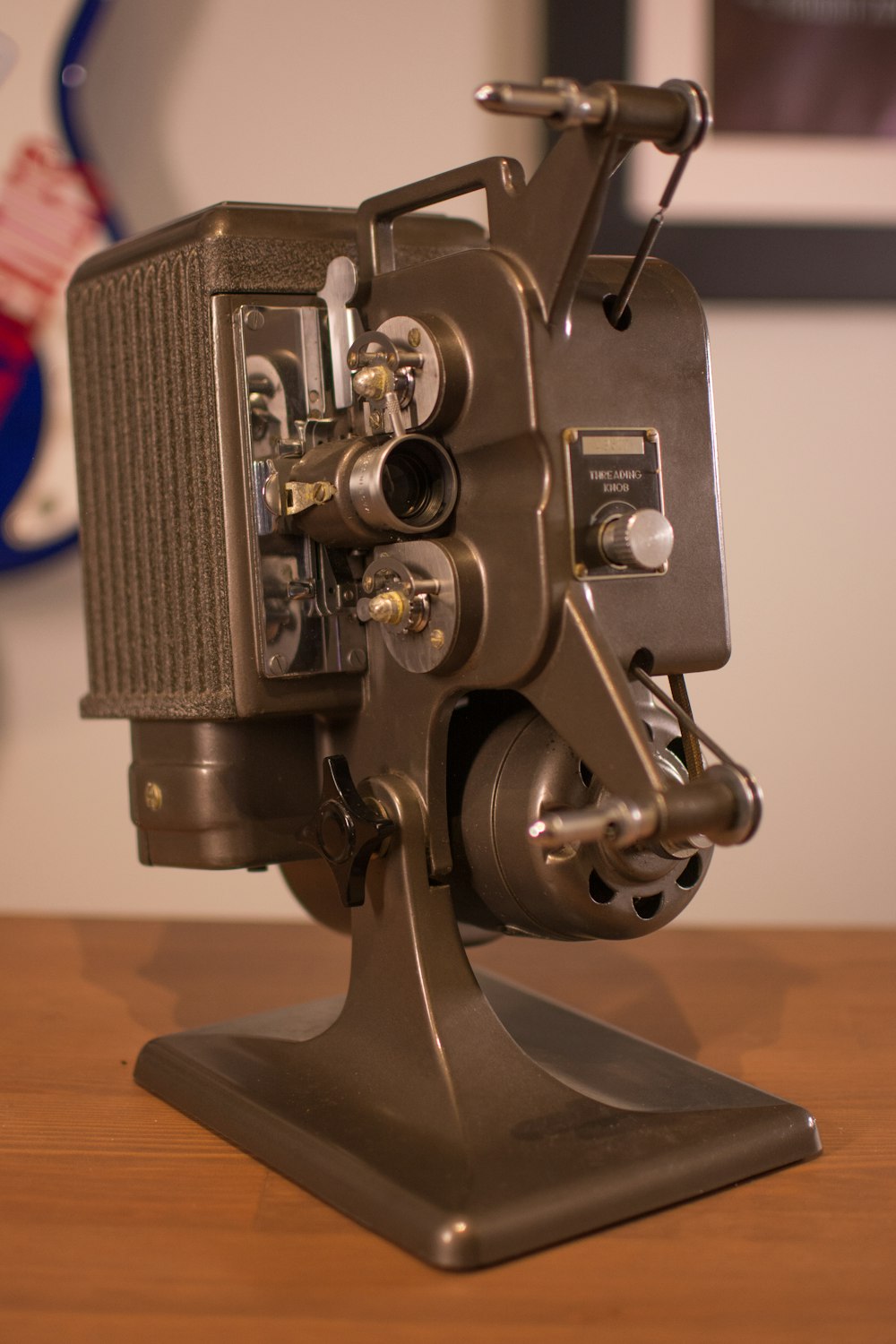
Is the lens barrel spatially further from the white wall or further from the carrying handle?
Result: the white wall

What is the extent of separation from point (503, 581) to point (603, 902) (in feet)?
0.57

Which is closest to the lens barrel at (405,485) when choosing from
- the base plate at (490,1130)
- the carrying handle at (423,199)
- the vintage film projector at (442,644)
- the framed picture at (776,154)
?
the vintage film projector at (442,644)

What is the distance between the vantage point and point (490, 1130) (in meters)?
0.71

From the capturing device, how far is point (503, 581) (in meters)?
0.70

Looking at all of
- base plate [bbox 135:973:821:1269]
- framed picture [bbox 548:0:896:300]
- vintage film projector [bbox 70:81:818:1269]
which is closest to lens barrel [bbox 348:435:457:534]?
vintage film projector [bbox 70:81:818:1269]

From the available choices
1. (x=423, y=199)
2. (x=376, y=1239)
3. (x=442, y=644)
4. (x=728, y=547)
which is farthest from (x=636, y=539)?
(x=728, y=547)

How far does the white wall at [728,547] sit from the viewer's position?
4.83 feet

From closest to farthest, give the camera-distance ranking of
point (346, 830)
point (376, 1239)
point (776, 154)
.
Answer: point (376, 1239) < point (346, 830) < point (776, 154)

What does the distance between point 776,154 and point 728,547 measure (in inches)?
16.3

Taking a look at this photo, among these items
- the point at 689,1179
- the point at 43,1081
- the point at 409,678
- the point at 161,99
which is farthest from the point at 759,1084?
the point at 161,99

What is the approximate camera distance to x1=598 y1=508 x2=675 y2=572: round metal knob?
67cm

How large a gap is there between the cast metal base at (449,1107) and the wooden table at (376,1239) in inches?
0.6

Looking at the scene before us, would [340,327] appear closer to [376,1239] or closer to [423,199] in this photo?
[423,199]

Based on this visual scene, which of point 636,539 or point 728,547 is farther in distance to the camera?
point 728,547
